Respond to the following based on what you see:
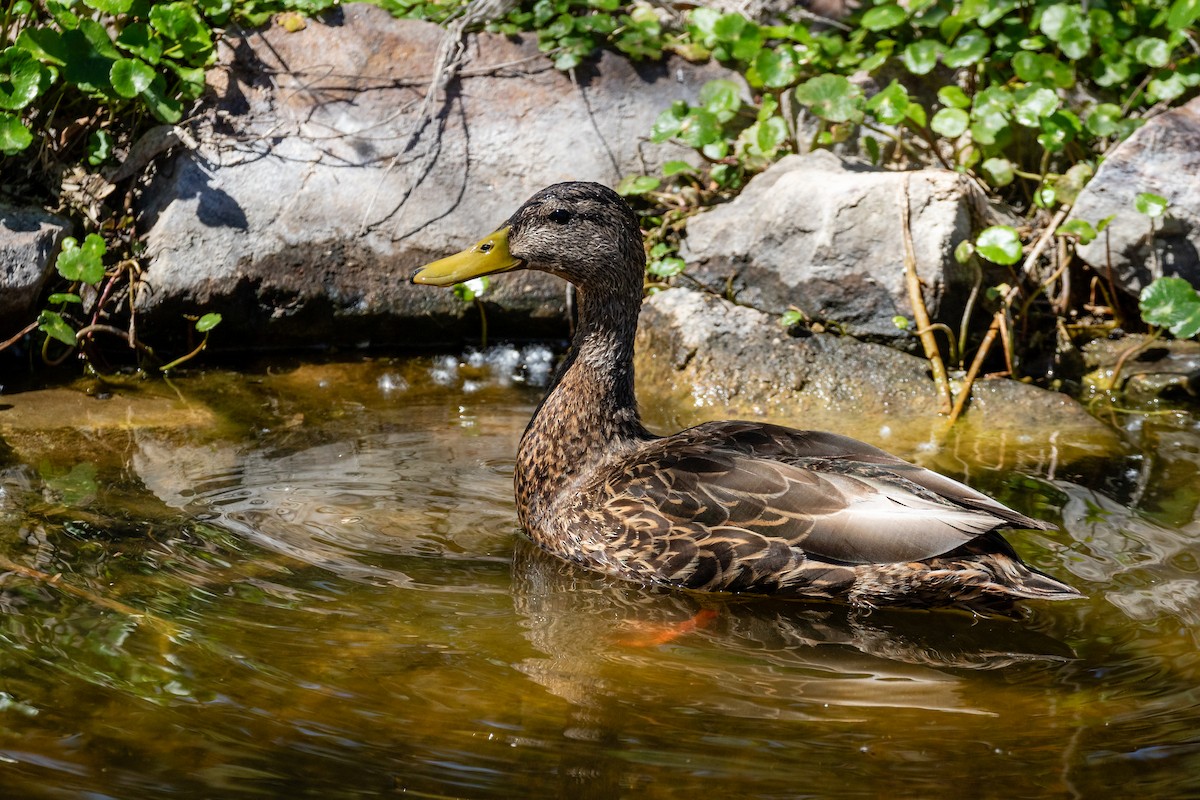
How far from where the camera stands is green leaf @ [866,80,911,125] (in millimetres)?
6789

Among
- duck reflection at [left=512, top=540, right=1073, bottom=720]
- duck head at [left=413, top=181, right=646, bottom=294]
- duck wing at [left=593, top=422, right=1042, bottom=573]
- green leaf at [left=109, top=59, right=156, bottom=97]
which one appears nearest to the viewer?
duck reflection at [left=512, top=540, right=1073, bottom=720]

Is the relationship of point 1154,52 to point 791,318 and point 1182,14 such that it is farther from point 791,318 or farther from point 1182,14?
point 791,318

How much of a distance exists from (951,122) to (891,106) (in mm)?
378

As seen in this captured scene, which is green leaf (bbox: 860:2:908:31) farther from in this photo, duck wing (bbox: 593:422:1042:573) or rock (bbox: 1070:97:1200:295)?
duck wing (bbox: 593:422:1042:573)

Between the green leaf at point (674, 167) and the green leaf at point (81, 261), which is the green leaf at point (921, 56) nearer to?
the green leaf at point (674, 167)

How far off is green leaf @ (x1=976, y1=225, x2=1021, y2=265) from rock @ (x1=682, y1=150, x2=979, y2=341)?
6.0 inches

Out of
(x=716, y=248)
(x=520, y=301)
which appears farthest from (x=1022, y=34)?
(x=520, y=301)

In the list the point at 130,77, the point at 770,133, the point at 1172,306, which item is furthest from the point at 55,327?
the point at 1172,306

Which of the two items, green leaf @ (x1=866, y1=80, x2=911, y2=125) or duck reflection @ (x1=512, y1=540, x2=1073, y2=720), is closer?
duck reflection @ (x1=512, y1=540, x2=1073, y2=720)

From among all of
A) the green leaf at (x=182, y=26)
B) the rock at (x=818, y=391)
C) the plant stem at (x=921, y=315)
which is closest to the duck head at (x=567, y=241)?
the rock at (x=818, y=391)

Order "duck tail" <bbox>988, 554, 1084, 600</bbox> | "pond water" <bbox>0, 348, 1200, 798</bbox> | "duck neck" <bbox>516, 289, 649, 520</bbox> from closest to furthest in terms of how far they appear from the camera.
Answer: "pond water" <bbox>0, 348, 1200, 798</bbox> < "duck tail" <bbox>988, 554, 1084, 600</bbox> < "duck neck" <bbox>516, 289, 649, 520</bbox>

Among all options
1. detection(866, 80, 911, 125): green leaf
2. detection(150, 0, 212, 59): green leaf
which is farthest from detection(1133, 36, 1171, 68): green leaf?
detection(150, 0, 212, 59): green leaf

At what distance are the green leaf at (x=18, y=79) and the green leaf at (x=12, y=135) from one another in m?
0.06

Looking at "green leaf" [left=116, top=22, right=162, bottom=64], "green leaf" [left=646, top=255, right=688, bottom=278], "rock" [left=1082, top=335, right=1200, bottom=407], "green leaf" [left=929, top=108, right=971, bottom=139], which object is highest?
"green leaf" [left=116, top=22, right=162, bottom=64]
